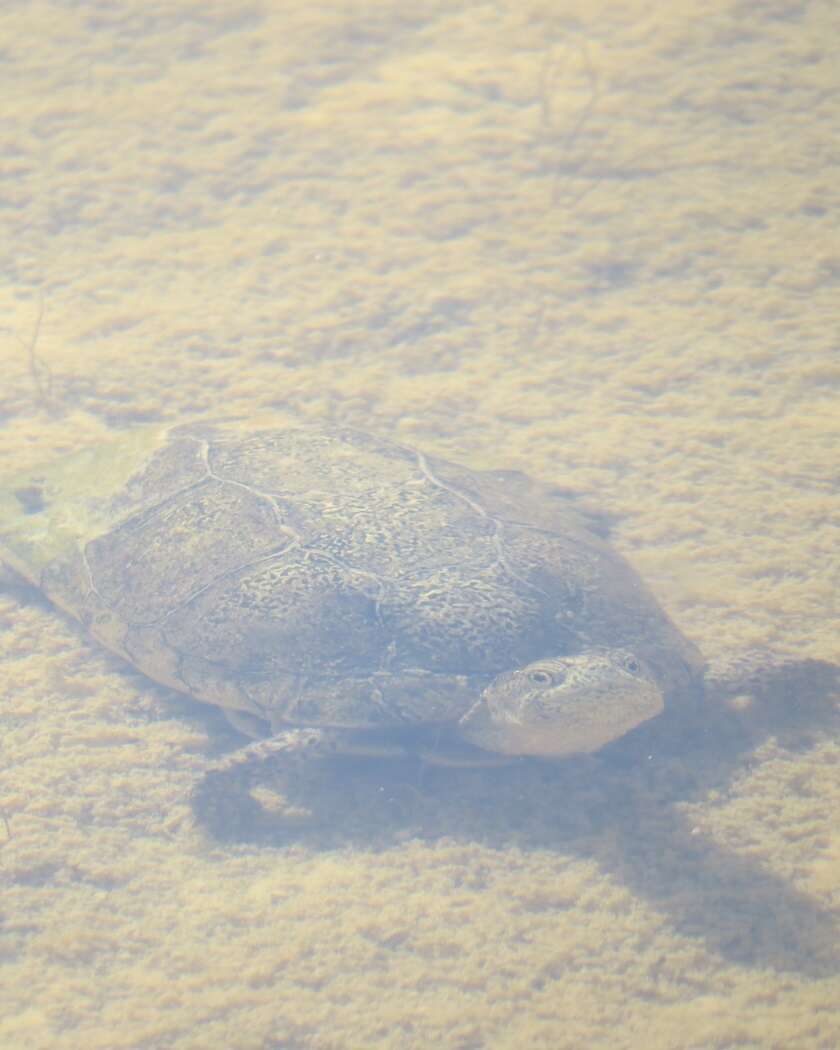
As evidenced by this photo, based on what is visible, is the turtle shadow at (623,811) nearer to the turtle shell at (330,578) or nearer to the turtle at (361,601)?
the turtle at (361,601)

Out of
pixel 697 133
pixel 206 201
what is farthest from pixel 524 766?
pixel 697 133

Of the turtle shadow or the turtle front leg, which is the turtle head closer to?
the turtle shadow

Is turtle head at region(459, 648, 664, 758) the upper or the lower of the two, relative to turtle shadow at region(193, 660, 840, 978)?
upper

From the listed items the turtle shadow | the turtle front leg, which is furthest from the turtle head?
the turtle front leg

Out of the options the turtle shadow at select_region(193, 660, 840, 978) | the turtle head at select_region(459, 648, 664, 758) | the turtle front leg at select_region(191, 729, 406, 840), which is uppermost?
the turtle head at select_region(459, 648, 664, 758)

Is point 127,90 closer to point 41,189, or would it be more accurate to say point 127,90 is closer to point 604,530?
point 41,189

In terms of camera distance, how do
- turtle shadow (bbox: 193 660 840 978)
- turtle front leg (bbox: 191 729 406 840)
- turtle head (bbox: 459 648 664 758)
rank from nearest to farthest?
turtle shadow (bbox: 193 660 840 978)
turtle head (bbox: 459 648 664 758)
turtle front leg (bbox: 191 729 406 840)

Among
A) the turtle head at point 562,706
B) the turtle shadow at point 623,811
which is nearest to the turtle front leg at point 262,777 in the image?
the turtle shadow at point 623,811
